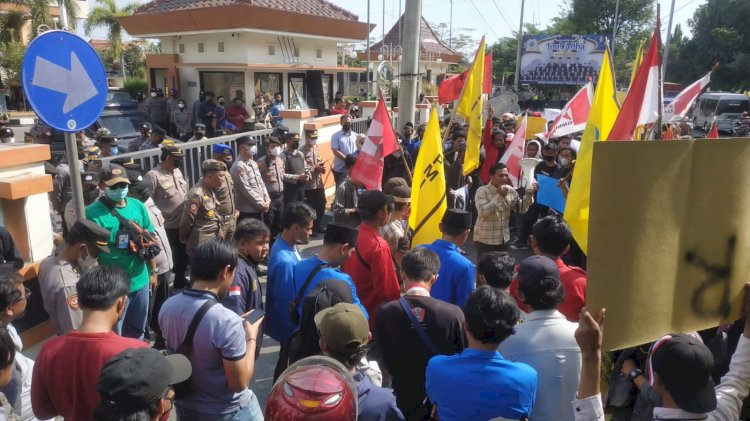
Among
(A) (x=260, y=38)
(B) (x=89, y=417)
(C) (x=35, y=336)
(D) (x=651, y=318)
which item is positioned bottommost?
(C) (x=35, y=336)

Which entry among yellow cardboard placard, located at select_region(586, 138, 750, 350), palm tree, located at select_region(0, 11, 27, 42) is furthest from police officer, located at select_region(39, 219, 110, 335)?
palm tree, located at select_region(0, 11, 27, 42)

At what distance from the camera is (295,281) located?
3.36 meters

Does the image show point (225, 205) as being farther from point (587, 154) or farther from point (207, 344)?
point (587, 154)

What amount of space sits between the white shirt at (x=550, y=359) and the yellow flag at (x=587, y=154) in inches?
24.9

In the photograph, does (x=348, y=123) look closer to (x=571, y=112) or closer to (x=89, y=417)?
(x=571, y=112)

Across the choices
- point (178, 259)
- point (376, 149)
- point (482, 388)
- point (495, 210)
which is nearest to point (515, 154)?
point (495, 210)

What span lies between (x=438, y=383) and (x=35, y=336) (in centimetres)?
309

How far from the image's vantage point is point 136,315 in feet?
14.3

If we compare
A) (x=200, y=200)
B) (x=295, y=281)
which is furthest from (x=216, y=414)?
(x=200, y=200)

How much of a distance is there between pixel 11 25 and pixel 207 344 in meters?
37.1

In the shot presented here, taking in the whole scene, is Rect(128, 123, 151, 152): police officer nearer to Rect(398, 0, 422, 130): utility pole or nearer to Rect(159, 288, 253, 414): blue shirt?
Rect(398, 0, 422, 130): utility pole

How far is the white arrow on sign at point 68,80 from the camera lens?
303 centimetres

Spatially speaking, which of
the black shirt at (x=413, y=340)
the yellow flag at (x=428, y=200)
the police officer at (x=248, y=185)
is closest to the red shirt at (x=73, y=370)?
the black shirt at (x=413, y=340)

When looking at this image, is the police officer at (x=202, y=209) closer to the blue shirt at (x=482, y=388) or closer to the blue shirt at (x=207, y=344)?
the blue shirt at (x=207, y=344)
